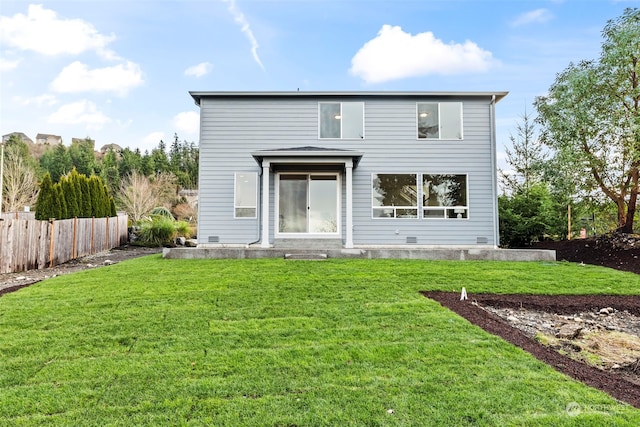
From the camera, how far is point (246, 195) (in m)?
11.0

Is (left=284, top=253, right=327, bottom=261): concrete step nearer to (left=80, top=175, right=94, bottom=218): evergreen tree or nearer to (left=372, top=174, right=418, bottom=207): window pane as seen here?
(left=372, top=174, right=418, bottom=207): window pane

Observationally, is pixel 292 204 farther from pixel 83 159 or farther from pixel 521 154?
pixel 83 159

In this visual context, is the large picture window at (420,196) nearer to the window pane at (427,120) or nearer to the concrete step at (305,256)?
the window pane at (427,120)

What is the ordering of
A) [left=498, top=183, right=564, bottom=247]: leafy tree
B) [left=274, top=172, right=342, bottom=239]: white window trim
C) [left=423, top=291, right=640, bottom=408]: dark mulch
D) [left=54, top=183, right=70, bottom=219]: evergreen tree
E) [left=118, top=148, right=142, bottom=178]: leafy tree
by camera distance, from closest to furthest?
1. [left=423, top=291, right=640, bottom=408]: dark mulch
2. [left=274, top=172, right=342, bottom=239]: white window trim
3. [left=54, top=183, right=70, bottom=219]: evergreen tree
4. [left=498, top=183, right=564, bottom=247]: leafy tree
5. [left=118, top=148, right=142, bottom=178]: leafy tree

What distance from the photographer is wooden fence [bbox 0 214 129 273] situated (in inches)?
321

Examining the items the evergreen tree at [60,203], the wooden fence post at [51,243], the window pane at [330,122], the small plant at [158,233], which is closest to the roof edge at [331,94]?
the window pane at [330,122]

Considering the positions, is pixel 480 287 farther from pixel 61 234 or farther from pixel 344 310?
pixel 61 234

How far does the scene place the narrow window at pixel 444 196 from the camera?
11.0 m

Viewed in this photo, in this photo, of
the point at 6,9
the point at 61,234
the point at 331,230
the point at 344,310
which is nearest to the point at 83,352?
the point at 344,310

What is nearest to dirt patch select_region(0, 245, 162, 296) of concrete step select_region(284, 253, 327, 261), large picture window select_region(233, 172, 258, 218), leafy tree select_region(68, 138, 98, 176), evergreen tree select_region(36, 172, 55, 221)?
evergreen tree select_region(36, 172, 55, 221)

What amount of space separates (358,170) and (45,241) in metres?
8.91

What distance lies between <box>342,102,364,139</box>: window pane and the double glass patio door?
1.47 m

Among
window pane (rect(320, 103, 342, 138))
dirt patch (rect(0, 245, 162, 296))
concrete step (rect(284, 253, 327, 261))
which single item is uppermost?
window pane (rect(320, 103, 342, 138))

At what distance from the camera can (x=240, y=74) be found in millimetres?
17391
